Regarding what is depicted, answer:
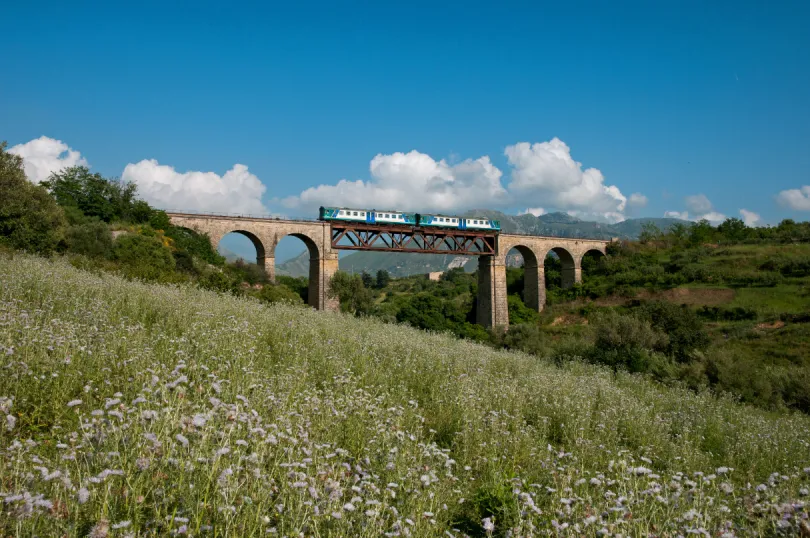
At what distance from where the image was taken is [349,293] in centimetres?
3212

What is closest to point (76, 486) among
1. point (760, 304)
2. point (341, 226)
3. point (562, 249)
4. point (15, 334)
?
point (15, 334)

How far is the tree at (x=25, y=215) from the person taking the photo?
1638 centimetres

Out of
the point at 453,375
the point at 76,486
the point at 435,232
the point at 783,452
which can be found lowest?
the point at 783,452

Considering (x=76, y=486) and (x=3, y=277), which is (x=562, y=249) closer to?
(x=3, y=277)

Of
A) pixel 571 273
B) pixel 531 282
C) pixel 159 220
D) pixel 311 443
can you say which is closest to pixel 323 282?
pixel 159 220

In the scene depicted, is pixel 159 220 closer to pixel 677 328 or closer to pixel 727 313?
pixel 677 328

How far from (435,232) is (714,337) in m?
17.3

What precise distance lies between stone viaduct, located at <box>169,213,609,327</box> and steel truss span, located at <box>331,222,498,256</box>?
3.08ft

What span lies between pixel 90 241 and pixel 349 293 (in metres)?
15.4

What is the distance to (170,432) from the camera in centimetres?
213

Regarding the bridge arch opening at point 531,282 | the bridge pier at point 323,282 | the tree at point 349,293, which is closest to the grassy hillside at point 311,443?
the bridge pier at point 323,282

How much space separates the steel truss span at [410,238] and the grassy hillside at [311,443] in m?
22.7

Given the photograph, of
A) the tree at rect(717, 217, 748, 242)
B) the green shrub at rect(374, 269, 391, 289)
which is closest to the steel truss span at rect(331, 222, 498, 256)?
the tree at rect(717, 217, 748, 242)

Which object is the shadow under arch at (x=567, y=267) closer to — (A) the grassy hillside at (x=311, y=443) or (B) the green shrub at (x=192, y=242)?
(B) the green shrub at (x=192, y=242)
